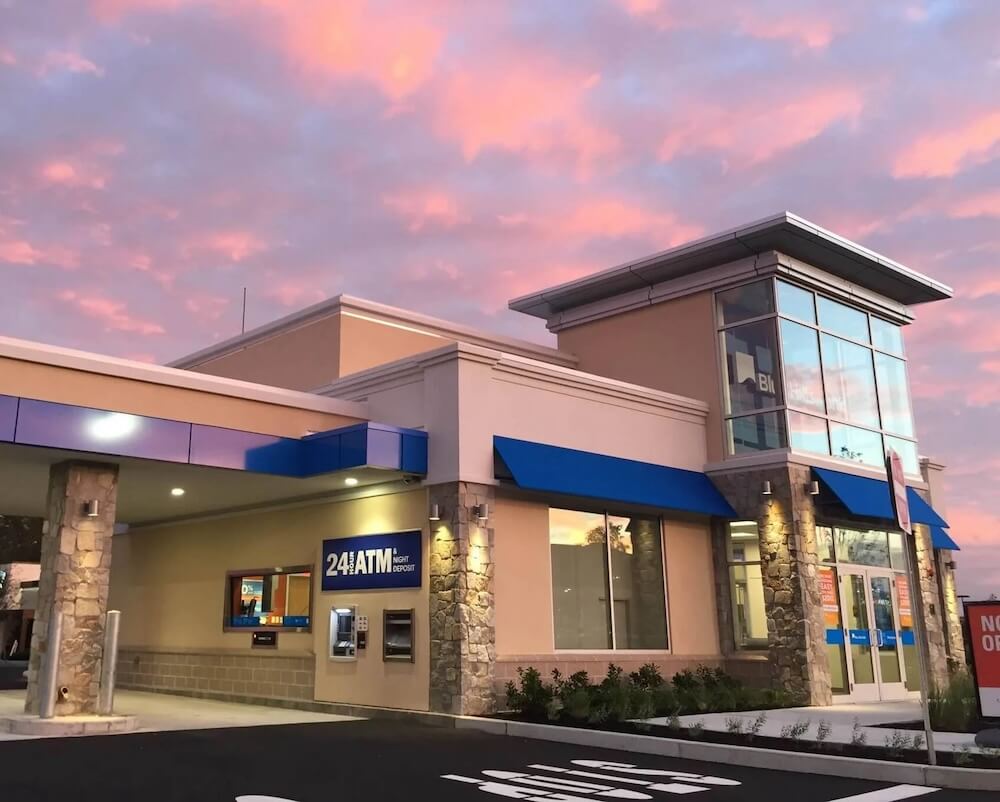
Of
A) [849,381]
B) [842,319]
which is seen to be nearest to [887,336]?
[842,319]

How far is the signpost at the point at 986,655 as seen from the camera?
33.1 feet

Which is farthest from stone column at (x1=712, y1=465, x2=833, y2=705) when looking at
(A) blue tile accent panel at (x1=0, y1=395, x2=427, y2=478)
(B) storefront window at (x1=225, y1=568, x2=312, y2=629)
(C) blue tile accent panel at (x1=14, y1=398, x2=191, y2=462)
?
(C) blue tile accent panel at (x1=14, y1=398, x2=191, y2=462)

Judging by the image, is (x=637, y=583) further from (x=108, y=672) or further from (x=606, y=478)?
(x=108, y=672)

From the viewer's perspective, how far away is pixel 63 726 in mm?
10617

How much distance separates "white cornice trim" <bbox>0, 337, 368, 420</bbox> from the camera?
11.0 m

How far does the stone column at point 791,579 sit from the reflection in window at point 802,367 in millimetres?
1411

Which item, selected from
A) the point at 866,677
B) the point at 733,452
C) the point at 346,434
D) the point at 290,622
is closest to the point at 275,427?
the point at 346,434

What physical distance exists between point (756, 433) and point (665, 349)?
2.64 metres

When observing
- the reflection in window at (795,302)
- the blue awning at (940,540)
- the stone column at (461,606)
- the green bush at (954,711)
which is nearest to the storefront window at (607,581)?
the stone column at (461,606)

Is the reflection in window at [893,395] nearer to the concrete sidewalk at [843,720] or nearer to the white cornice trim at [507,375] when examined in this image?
A: the white cornice trim at [507,375]

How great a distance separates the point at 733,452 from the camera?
55.3 ft

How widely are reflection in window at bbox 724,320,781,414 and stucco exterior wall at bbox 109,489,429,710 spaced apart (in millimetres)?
6811

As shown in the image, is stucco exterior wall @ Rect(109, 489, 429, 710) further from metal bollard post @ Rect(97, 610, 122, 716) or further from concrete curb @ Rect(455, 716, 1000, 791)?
metal bollard post @ Rect(97, 610, 122, 716)

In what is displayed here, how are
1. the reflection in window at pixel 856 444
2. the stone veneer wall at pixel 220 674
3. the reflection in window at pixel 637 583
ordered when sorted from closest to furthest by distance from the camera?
1. the stone veneer wall at pixel 220 674
2. the reflection in window at pixel 637 583
3. the reflection in window at pixel 856 444
